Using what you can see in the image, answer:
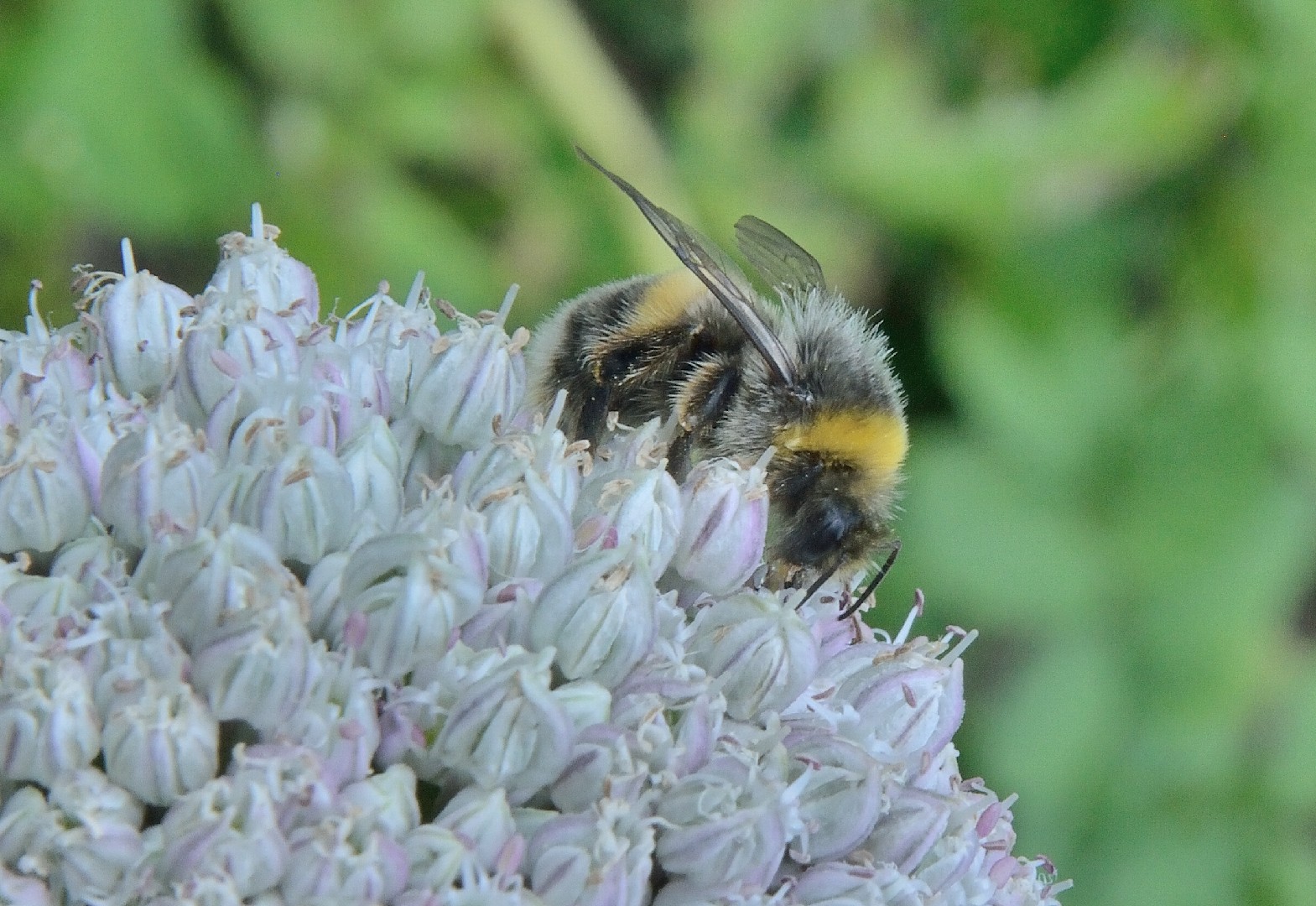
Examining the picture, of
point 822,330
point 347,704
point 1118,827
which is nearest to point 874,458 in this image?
point 822,330

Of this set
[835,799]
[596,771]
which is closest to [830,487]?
[835,799]

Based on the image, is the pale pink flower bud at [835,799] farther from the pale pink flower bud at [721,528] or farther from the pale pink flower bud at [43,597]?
the pale pink flower bud at [43,597]

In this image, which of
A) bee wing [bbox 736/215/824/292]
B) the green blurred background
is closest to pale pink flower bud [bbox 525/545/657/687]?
bee wing [bbox 736/215/824/292]

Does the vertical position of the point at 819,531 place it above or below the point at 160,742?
above

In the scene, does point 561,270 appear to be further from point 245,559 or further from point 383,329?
point 245,559

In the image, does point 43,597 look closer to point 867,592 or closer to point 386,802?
point 386,802

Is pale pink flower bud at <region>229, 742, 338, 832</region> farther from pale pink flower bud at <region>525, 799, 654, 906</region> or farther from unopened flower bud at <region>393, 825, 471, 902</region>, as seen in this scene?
pale pink flower bud at <region>525, 799, 654, 906</region>
